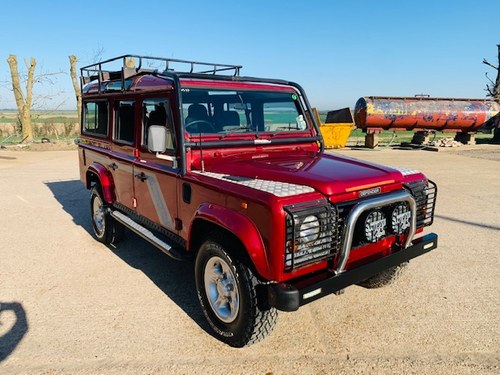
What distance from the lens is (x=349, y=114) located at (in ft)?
68.4

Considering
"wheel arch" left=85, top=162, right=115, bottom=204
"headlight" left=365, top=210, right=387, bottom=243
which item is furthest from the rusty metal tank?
"headlight" left=365, top=210, right=387, bottom=243

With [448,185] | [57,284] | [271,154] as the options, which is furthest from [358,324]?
[448,185]

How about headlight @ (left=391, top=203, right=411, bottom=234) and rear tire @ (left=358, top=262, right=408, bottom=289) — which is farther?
rear tire @ (left=358, top=262, right=408, bottom=289)

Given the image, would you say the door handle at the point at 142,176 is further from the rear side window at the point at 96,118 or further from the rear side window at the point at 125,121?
the rear side window at the point at 96,118

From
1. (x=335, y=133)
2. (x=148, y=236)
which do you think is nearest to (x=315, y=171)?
(x=148, y=236)

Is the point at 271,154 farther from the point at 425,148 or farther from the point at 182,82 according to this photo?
the point at 425,148

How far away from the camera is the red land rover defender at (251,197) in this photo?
8.86ft

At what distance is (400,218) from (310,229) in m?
0.93

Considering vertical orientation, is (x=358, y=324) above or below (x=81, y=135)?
below

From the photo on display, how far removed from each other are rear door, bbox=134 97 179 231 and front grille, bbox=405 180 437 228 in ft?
6.99

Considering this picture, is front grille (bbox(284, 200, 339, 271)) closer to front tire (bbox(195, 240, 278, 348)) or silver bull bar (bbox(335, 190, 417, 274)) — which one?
silver bull bar (bbox(335, 190, 417, 274))

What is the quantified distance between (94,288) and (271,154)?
2.38 metres

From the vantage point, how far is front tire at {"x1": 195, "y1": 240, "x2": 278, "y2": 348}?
287 cm

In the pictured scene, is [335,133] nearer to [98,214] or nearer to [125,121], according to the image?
[98,214]
